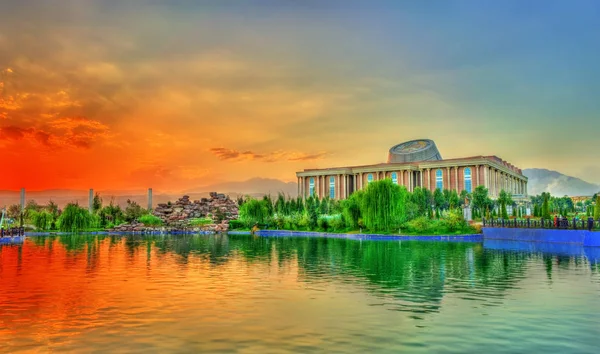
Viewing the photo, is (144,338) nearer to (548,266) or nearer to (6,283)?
(6,283)

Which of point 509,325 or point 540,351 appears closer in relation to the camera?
point 540,351

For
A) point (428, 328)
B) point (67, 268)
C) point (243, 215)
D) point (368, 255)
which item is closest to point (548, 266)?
point (368, 255)

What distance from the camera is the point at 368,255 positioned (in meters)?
28.2

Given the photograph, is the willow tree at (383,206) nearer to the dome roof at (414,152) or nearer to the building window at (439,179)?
the building window at (439,179)

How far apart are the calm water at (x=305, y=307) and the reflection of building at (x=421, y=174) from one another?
6174 cm

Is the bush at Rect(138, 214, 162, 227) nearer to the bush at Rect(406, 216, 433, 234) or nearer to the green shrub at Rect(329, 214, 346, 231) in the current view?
the green shrub at Rect(329, 214, 346, 231)

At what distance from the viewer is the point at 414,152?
309 feet

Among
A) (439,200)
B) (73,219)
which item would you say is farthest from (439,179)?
(73,219)

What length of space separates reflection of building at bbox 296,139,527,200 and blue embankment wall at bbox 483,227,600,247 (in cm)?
4124

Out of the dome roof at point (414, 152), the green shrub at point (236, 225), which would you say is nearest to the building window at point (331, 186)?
the dome roof at point (414, 152)

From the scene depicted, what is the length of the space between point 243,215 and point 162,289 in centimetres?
5285

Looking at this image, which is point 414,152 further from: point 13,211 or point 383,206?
point 13,211

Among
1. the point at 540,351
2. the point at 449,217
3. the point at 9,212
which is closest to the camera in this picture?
the point at 540,351

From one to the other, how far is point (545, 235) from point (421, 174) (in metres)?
53.5
